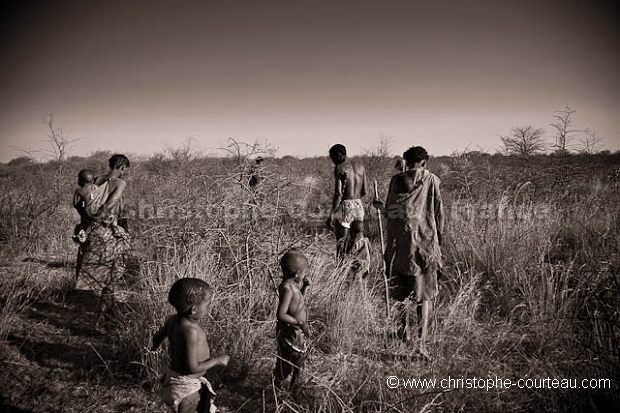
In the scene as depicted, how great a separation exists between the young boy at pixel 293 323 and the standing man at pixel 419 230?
3.85 ft

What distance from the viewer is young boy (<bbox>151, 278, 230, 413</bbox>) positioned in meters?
1.75

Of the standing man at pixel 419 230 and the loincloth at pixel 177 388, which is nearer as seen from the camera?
the loincloth at pixel 177 388

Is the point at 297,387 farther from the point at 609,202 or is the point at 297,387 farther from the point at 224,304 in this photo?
the point at 609,202

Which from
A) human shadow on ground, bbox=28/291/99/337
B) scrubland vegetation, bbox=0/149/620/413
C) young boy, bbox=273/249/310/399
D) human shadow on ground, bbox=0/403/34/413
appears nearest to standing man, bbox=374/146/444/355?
scrubland vegetation, bbox=0/149/620/413

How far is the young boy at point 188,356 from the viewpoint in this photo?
175cm

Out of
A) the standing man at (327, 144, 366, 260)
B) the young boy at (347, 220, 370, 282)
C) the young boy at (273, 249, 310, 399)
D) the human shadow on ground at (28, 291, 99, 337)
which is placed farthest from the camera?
the standing man at (327, 144, 366, 260)

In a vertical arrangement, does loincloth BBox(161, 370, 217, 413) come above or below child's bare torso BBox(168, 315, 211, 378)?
below

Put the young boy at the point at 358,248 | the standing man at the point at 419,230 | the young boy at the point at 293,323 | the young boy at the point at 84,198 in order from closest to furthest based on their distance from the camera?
the young boy at the point at 293,323
the standing man at the point at 419,230
the young boy at the point at 84,198
the young boy at the point at 358,248

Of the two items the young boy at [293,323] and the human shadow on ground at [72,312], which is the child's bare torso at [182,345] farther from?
the human shadow on ground at [72,312]

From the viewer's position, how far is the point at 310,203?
11.5m

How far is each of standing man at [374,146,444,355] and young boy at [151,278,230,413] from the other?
1.87 meters

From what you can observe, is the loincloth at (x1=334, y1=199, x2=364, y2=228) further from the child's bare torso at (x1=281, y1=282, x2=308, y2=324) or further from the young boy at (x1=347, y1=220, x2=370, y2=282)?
the child's bare torso at (x1=281, y1=282, x2=308, y2=324)

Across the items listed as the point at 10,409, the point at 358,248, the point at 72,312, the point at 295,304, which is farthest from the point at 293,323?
the point at 72,312

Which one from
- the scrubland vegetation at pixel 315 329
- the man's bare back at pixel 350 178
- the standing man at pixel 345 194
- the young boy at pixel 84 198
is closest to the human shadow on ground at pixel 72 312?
the scrubland vegetation at pixel 315 329
